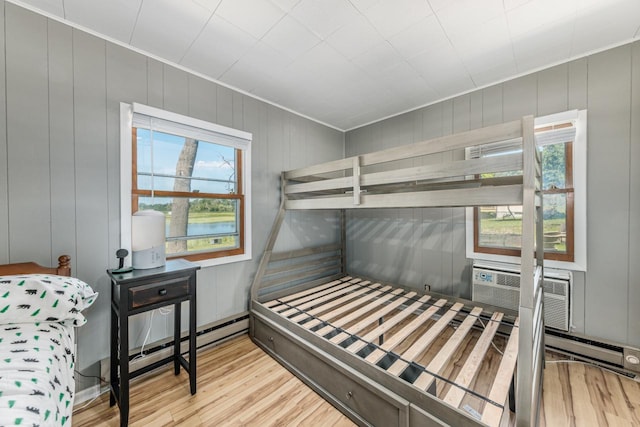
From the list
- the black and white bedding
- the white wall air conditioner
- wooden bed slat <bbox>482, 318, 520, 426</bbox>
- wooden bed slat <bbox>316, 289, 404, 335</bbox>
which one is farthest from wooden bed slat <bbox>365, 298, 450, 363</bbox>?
the black and white bedding

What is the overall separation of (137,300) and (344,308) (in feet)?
5.28

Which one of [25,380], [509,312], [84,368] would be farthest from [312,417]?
[509,312]

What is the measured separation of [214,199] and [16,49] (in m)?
1.47

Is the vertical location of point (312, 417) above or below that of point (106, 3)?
below

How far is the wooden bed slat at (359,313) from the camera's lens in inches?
79.2

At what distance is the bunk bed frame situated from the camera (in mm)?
1220

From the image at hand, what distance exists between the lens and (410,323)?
1.99 metres

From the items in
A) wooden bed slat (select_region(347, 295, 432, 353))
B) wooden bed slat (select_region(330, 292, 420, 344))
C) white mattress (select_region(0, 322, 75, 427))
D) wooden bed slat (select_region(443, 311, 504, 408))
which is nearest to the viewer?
white mattress (select_region(0, 322, 75, 427))

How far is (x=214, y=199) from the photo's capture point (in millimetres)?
2424

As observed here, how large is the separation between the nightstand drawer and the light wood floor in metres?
0.70

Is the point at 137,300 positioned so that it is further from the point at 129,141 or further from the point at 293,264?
the point at 293,264

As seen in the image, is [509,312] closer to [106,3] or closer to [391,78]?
[391,78]

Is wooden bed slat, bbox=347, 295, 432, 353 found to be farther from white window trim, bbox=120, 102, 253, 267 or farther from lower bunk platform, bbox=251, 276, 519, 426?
white window trim, bbox=120, 102, 253, 267

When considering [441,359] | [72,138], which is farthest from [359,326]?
[72,138]
